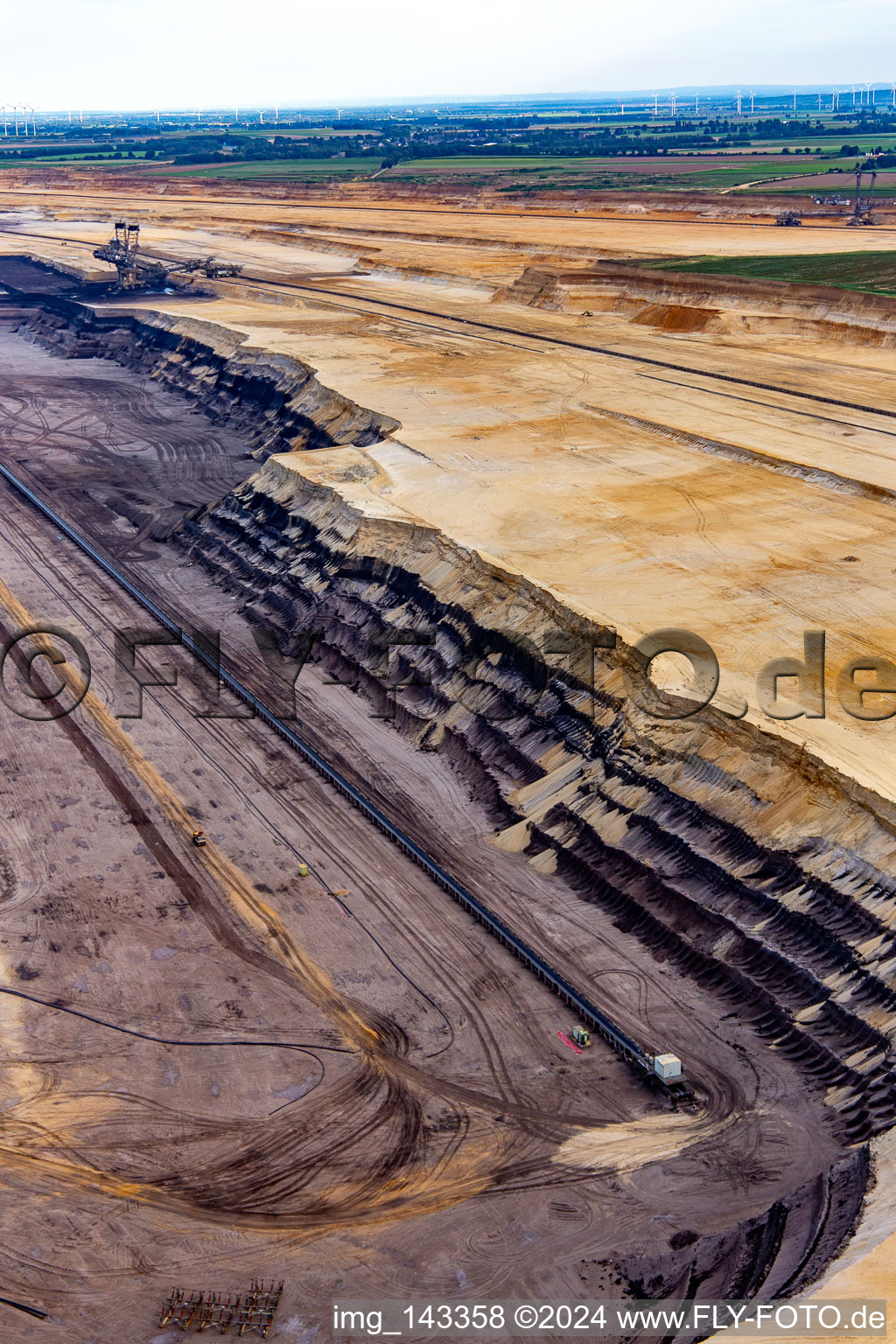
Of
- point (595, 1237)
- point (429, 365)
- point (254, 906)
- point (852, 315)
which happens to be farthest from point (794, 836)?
point (852, 315)

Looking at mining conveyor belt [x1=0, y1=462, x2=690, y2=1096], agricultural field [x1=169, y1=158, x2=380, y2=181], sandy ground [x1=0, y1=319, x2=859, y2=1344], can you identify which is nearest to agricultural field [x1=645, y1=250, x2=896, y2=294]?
mining conveyor belt [x1=0, y1=462, x2=690, y2=1096]

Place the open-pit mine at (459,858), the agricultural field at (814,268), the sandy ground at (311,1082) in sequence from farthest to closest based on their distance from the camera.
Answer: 1. the agricultural field at (814,268)
2. the open-pit mine at (459,858)
3. the sandy ground at (311,1082)

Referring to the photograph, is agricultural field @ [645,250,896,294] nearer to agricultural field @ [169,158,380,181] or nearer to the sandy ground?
the sandy ground

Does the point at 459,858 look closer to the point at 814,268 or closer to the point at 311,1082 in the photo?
the point at 311,1082

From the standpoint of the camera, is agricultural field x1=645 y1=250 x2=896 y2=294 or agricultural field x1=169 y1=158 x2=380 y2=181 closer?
agricultural field x1=645 y1=250 x2=896 y2=294

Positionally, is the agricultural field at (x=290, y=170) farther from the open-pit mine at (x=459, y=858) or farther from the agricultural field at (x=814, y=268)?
the open-pit mine at (x=459, y=858)

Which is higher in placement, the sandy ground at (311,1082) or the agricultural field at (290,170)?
the agricultural field at (290,170)

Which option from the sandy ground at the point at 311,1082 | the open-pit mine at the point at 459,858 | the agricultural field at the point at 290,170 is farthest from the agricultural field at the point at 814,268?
the agricultural field at the point at 290,170

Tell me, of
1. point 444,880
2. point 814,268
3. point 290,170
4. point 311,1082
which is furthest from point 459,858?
point 290,170

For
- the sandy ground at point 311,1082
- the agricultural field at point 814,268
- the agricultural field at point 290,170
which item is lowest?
the sandy ground at point 311,1082

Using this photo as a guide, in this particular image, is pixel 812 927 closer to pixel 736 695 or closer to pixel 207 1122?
pixel 736 695
